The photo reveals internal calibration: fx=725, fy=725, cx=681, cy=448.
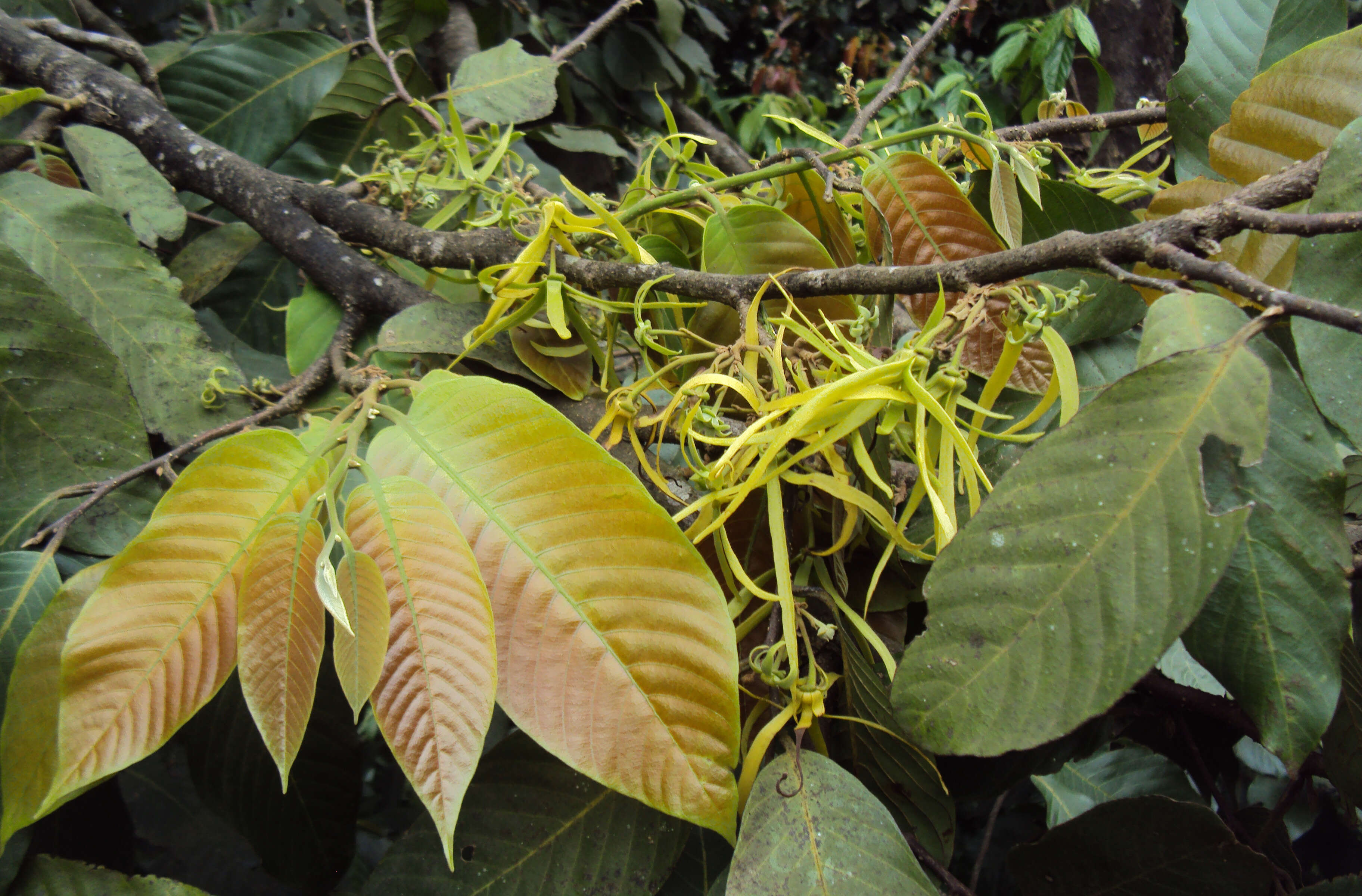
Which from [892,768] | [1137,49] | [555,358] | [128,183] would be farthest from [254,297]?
[1137,49]

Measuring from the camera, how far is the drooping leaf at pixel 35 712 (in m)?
0.24

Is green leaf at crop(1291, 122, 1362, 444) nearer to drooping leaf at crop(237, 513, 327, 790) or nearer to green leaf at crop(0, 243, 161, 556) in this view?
drooping leaf at crop(237, 513, 327, 790)

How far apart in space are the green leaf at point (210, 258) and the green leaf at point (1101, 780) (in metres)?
0.71

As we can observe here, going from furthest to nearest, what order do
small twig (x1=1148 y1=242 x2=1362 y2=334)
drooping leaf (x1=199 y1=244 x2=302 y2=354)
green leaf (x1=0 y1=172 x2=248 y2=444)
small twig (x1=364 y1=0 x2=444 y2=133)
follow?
1. drooping leaf (x1=199 y1=244 x2=302 y2=354)
2. small twig (x1=364 y1=0 x2=444 y2=133)
3. green leaf (x1=0 y1=172 x2=248 y2=444)
4. small twig (x1=1148 y1=242 x2=1362 y2=334)

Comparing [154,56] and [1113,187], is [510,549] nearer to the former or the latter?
[1113,187]

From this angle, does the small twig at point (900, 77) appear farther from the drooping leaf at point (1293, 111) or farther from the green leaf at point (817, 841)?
the green leaf at point (817, 841)

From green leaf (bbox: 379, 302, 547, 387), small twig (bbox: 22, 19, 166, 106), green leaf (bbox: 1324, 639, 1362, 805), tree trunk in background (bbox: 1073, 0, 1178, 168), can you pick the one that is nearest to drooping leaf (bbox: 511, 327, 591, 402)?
green leaf (bbox: 379, 302, 547, 387)

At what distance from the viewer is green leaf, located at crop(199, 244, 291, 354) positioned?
0.62 m

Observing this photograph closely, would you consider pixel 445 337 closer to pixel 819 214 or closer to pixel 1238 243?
pixel 819 214

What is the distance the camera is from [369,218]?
477 millimetres

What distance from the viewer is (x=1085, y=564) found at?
0.62 feet

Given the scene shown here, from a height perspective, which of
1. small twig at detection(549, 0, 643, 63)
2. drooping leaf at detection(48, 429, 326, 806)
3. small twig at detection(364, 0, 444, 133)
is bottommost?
drooping leaf at detection(48, 429, 326, 806)

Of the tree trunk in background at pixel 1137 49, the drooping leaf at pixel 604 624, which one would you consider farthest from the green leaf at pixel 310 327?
the tree trunk in background at pixel 1137 49

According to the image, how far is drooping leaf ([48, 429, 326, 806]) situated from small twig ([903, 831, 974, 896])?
29 centimetres
